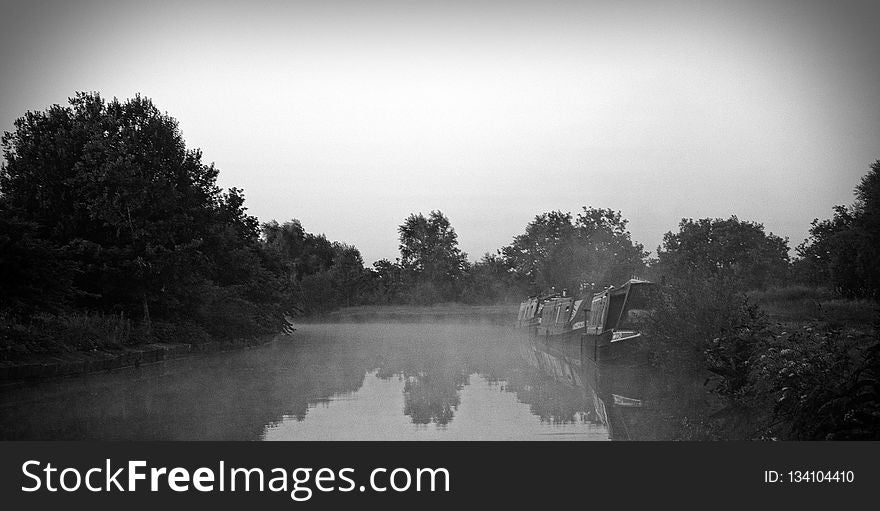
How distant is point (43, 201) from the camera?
30250 mm

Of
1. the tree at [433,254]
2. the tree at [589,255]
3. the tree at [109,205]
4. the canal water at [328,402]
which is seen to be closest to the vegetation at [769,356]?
the canal water at [328,402]

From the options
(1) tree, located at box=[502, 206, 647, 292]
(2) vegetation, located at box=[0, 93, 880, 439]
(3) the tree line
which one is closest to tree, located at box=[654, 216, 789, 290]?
(1) tree, located at box=[502, 206, 647, 292]

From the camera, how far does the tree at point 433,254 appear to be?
12138 centimetres

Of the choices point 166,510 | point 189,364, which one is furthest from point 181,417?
point 189,364

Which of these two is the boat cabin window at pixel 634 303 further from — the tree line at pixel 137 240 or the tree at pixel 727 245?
the tree at pixel 727 245

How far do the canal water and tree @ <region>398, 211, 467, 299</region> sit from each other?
309 feet

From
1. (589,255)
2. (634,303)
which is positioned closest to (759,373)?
(634,303)

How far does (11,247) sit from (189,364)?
7386mm

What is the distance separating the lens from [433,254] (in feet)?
409

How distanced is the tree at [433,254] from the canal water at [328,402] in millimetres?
94209

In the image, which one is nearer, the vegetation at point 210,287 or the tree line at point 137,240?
the vegetation at point 210,287

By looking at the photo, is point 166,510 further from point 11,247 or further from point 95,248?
point 95,248

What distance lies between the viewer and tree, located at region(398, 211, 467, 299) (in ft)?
Result: 398

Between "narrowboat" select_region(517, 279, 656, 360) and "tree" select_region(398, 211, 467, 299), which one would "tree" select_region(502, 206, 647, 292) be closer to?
"tree" select_region(398, 211, 467, 299)
